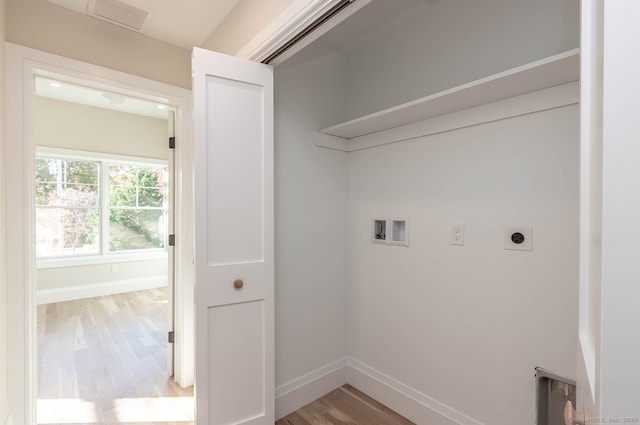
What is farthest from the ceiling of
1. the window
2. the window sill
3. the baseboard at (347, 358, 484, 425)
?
the window sill

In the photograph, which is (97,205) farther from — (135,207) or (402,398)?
(402,398)

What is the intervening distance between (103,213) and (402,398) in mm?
5135

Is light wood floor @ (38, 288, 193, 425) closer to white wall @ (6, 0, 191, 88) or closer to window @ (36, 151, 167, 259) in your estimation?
window @ (36, 151, 167, 259)

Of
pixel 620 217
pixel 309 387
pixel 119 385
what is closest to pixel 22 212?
pixel 119 385

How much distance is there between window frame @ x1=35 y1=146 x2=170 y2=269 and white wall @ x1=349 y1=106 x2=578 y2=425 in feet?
14.6

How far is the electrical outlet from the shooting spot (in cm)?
171

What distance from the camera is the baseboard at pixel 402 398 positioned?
5.74 ft

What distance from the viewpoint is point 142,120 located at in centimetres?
507

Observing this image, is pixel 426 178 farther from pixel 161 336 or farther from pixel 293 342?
pixel 161 336

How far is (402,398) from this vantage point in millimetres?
1967

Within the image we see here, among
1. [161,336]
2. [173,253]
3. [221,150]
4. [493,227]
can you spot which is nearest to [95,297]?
[161,336]

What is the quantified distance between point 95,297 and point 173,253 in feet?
11.1

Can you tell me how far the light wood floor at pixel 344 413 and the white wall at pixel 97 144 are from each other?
432cm

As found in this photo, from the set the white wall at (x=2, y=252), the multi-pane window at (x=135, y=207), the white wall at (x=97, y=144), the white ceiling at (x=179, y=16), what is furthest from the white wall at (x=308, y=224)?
the multi-pane window at (x=135, y=207)
